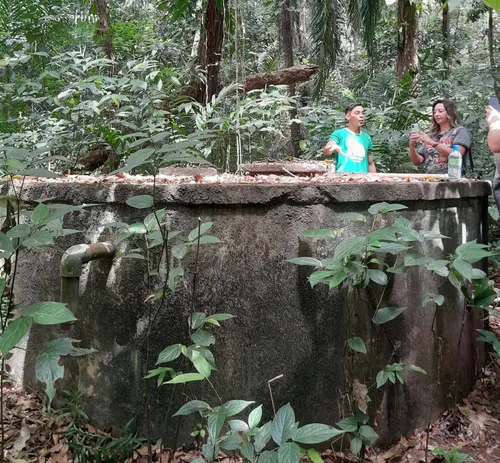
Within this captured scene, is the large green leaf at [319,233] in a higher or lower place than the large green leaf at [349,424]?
higher

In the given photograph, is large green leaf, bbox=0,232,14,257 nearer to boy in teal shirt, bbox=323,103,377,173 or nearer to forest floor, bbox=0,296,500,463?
forest floor, bbox=0,296,500,463

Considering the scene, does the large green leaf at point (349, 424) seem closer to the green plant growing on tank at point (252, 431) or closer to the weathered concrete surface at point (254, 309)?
the weathered concrete surface at point (254, 309)

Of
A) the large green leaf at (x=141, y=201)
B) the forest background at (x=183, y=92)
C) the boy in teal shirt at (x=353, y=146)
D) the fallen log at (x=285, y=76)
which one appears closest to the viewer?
the large green leaf at (x=141, y=201)

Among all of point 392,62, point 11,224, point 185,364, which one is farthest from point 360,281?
point 392,62

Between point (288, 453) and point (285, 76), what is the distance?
17.8 ft

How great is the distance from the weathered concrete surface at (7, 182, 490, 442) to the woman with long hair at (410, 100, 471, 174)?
1268mm

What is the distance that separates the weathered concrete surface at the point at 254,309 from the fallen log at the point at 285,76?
12.6 feet

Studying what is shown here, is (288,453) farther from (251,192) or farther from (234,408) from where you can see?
(251,192)

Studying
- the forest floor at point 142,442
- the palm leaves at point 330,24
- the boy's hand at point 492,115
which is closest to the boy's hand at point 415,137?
the boy's hand at point 492,115

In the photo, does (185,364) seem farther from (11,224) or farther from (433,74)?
(433,74)

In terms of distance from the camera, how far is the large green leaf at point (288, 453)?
52.4 inches

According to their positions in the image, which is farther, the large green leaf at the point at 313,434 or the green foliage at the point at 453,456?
the green foliage at the point at 453,456

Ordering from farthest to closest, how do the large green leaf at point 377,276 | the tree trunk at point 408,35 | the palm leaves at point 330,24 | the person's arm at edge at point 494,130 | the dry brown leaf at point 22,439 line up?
the palm leaves at point 330,24, the tree trunk at point 408,35, the person's arm at edge at point 494,130, the dry brown leaf at point 22,439, the large green leaf at point 377,276

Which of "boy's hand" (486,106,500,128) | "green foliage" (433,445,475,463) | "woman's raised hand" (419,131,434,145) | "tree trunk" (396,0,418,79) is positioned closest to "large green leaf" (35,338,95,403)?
"green foliage" (433,445,475,463)
